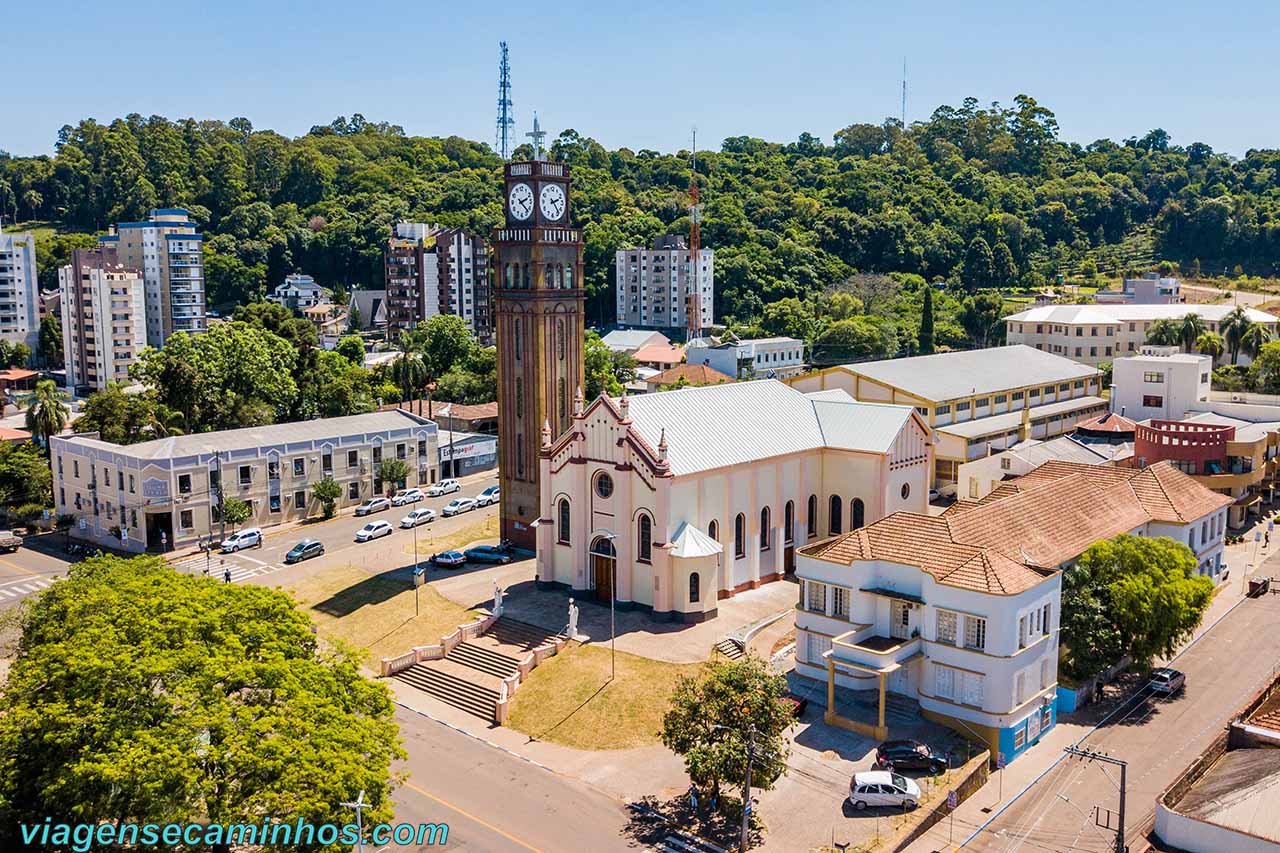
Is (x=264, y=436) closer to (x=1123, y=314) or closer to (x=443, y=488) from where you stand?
(x=443, y=488)

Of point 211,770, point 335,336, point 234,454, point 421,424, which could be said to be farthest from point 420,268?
point 211,770

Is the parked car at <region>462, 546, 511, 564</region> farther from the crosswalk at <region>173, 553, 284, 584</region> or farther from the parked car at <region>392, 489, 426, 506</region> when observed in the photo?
the parked car at <region>392, 489, 426, 506</region>

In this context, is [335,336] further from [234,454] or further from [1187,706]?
[1187,706]

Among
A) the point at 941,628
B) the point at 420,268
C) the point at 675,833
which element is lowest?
the point at 675,833

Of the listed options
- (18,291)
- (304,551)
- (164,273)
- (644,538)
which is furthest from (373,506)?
(18,291)

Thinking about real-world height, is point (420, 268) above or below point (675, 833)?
above

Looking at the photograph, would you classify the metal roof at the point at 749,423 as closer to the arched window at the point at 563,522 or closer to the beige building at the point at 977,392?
the arched window at the point at 563,522
